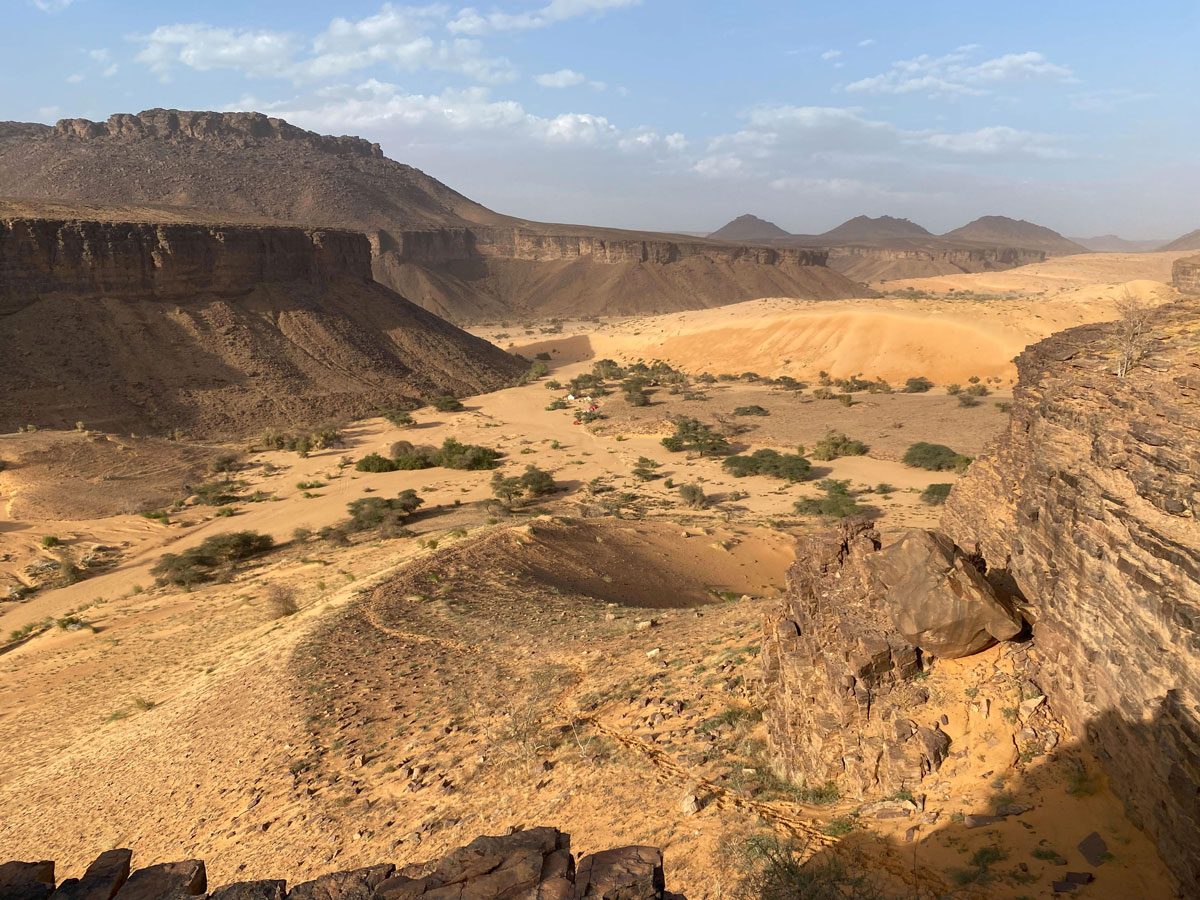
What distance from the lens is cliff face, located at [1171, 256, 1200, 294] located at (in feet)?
133

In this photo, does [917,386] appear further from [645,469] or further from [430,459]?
[430,459]

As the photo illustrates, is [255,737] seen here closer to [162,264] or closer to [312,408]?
[312,408]

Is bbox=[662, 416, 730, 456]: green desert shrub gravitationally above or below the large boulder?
below

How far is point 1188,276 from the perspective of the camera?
42.6 meters

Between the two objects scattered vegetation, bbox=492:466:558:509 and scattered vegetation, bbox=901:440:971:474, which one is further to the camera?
scattered vegetation, bbox=901:440:971:474

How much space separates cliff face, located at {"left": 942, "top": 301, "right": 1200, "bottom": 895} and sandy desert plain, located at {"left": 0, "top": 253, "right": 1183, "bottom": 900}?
42 centimetres

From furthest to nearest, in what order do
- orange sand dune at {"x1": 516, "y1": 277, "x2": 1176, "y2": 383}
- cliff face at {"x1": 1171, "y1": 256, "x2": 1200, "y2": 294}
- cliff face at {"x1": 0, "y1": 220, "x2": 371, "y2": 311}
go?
1. orange sand dune at {"x1": 516, "y1": 277, "x2": 1176, "y2": 383}
2. cliff face at {"x1": 1171, "y1": 256, "x2": 1200, "y2": 294}
3. cliff face at {"x1": 0, "y1": 220, "x2": 371, "y2": 311}

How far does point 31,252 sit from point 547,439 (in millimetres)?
30317

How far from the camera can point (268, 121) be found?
12356 centimetres

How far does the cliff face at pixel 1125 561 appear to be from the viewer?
14.9 ft

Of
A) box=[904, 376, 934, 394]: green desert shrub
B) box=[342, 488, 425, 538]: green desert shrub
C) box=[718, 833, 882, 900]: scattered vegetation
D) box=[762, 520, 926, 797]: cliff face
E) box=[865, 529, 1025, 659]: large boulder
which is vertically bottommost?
box=[342, 488, 425, 538]: green desert shrub

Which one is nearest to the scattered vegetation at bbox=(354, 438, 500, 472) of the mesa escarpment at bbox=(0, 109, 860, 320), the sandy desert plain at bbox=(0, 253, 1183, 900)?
the sandy desert plain at bbox=(0, 253, 1183, 900)

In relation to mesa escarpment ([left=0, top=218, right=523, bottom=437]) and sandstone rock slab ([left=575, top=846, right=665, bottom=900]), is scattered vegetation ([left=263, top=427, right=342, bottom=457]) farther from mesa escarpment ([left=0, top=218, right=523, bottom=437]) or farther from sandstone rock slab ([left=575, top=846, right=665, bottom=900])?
sandstone rock slab ([left=575, top=846, right=665, bottom=900])

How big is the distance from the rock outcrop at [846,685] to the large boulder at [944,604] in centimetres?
24
